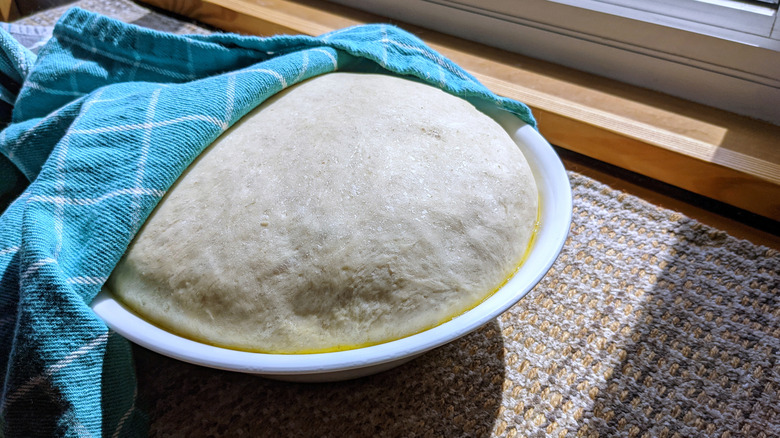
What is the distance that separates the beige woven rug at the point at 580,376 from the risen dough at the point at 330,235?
15cm

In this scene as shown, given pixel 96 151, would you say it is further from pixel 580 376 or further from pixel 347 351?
pixel 580 376

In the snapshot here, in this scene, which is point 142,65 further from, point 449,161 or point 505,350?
point 505,350

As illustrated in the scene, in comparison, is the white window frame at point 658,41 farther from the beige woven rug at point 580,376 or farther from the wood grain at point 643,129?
the beige woven rug at point 580,376

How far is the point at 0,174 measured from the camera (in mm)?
777

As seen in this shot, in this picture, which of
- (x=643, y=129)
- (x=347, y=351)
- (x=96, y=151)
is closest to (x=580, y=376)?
(x=347, y=351)

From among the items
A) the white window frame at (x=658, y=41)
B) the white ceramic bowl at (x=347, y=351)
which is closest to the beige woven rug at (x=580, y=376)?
the white ceramic bowl at (x=347, y=351)

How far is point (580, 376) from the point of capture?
69 centimetres

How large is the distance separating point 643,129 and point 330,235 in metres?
0.67

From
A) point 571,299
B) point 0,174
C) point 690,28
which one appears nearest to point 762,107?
point 690,28

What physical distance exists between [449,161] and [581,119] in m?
0.49

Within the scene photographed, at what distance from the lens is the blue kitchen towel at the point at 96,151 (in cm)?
55

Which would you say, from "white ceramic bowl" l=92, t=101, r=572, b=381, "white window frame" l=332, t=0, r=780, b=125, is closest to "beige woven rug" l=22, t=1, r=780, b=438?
"white ceramic bowl" l=92, t=101, r=572, b=381

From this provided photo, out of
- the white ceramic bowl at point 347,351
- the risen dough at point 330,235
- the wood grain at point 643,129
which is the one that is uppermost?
the risen dough at point 330,235

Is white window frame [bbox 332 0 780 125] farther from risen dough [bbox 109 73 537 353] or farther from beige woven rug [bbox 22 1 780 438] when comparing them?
risen dough [bbox 109 73 537 353]
